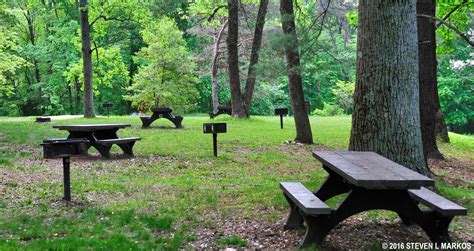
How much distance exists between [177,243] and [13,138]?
1023 centimetres

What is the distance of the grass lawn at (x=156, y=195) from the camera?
4.31 meters

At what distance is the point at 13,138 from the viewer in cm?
1255

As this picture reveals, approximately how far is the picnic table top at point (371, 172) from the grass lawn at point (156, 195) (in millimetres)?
838

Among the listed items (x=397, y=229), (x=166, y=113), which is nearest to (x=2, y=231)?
(x=397, y=229)

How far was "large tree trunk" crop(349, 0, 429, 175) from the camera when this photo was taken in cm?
505

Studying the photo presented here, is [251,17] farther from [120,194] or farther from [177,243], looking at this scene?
[177,243]

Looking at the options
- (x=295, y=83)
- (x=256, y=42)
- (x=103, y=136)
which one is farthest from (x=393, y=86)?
(x=256, y=42)

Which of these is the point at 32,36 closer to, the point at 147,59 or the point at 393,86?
the point at 147,59

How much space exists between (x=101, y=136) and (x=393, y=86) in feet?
23.3

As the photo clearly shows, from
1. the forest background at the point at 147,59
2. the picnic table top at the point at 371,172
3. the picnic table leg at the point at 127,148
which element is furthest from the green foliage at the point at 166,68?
the picnic table top at the point at 371,172

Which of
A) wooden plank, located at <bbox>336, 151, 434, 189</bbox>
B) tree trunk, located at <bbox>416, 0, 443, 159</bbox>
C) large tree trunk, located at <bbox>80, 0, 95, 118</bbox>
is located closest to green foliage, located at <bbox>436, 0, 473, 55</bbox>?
tree trunk, located at <bbox>416, 0, 443, 159</bbox>

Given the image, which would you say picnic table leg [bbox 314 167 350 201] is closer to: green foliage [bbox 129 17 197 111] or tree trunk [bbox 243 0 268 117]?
tree trunk [bbox 243 0 268 117]

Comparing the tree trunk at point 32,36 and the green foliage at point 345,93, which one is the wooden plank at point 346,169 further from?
the tree trunk at point 32,36

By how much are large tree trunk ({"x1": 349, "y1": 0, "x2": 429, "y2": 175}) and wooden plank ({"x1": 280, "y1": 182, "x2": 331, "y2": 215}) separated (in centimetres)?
127
